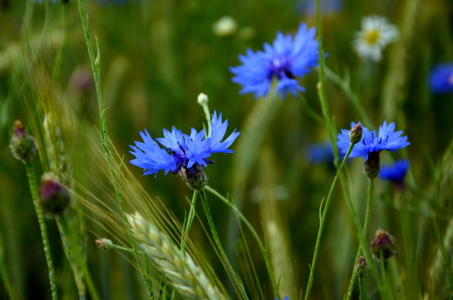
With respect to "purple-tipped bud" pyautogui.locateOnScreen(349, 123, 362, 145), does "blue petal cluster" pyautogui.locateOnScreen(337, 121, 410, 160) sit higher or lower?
higher

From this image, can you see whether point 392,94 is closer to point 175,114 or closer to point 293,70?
point 293,70

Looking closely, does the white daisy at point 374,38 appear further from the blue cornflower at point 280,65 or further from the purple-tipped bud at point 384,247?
the purple-tipped bud at point 384,247

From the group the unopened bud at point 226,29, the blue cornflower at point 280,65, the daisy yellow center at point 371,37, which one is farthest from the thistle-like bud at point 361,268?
the daisy yellow center at point 371,37

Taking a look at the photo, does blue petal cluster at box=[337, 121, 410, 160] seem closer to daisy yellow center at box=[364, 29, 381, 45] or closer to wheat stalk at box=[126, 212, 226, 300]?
wheat stalk at box=[126, 212, 226, 300]

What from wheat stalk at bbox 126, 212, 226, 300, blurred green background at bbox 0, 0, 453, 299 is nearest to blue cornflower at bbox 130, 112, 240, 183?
wheat stalk at bbox 126, 212, 226, 300

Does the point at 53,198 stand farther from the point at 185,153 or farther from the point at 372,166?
the point at 372,166
